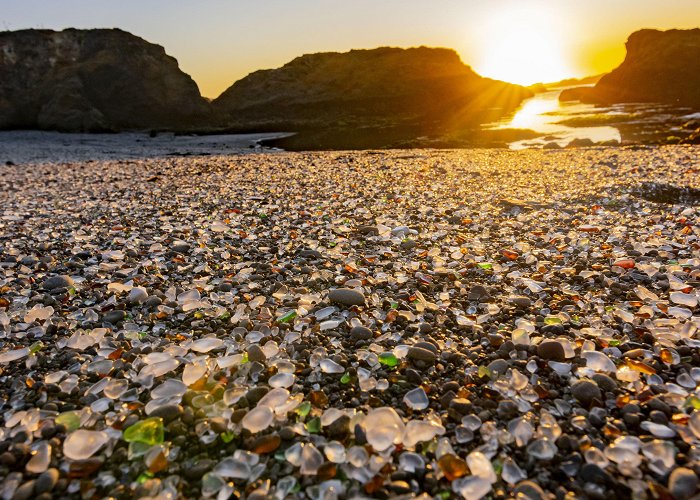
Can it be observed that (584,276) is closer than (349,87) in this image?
Yes

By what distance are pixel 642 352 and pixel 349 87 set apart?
99737 millimetres

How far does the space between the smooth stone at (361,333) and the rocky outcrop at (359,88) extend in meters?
71.1

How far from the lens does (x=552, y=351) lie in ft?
8.69

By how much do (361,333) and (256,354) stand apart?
0.78 m

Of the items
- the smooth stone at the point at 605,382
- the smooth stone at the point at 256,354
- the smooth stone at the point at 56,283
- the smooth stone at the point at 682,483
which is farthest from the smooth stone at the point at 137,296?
the smooth stone at the point at 682,483

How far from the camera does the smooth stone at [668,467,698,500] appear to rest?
5.49 feet

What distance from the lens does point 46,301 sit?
360cm

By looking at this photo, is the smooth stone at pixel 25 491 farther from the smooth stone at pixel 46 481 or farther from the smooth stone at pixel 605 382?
the smooth stone at pixel 605 382

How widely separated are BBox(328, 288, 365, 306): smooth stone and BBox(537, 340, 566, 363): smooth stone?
4.74 ft

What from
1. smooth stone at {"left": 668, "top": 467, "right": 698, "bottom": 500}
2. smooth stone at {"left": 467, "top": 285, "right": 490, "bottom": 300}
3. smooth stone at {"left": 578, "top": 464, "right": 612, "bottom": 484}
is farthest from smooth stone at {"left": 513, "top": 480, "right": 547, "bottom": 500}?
smooth stone at {"left": 467, "top": 285, "right": 490, "bottom": 300}

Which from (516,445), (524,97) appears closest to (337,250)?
(516,445)

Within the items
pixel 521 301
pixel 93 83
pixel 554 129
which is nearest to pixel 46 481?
pixel 521 301

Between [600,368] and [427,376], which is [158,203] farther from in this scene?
[600,368]

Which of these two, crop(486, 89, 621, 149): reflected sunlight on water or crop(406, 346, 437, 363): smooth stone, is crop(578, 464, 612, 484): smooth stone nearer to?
crop(406, 346, 437, 363): smooth stone
